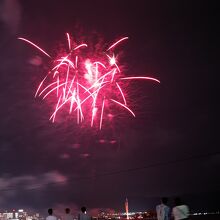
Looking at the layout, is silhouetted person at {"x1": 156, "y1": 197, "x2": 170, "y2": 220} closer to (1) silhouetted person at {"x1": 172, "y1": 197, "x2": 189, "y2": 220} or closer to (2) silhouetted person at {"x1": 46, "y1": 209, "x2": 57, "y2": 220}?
(1) silhouetted person at {"x1": 172, "y1": 197, "x2": 189, "y2": 220}

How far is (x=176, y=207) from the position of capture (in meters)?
15.2

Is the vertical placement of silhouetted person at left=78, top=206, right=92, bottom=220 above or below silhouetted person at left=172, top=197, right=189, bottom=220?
above

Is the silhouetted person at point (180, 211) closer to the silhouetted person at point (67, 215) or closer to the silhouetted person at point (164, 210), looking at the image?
the silhouetted person at point (164, 210)

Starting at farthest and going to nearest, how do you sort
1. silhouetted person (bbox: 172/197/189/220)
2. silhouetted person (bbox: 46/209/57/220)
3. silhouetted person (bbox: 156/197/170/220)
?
silhouetted person (bbox: 46/209/57/220) → silhouetted person (bbox: 156/197/170/220) → silhouetted person (bbox: 172/197/189/220)

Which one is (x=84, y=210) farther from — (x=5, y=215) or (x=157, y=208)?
(x=5, y=215)

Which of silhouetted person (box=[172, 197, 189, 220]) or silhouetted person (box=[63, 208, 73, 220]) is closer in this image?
silhouetted person (box=[172, 197, 189, 220])

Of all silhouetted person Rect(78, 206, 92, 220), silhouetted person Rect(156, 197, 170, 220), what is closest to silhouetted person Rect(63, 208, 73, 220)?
silhouetted person Rect(78, 206, 92, 220)

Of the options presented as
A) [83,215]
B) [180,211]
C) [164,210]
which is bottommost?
[180,211]

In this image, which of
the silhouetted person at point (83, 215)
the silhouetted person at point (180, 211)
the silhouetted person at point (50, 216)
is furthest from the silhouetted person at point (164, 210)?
the silhouetted person at point (50, 216)

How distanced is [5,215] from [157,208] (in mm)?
93205

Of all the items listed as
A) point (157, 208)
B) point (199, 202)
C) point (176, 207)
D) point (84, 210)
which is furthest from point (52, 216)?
point (199, 202)

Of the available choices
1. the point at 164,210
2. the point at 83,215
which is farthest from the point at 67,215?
the point at 164,210

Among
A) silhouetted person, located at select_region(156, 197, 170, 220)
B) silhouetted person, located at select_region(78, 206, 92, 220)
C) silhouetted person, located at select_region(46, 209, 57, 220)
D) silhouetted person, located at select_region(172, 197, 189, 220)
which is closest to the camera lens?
silhouetted person, located at select_region(172, 197, 189, 220)

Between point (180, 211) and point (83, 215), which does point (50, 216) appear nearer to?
point (83, 215)
